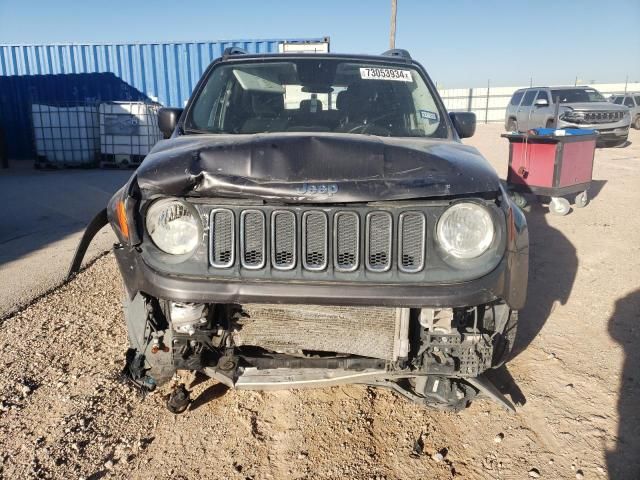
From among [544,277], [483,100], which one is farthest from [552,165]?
[483,100]

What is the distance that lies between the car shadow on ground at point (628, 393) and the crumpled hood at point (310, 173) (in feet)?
4.92

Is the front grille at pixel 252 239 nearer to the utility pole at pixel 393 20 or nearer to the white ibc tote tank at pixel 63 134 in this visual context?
the white ibc tote tank at pixel 63 134

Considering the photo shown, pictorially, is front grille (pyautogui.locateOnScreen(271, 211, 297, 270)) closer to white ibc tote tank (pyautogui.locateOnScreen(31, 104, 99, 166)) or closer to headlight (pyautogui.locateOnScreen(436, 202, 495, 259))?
headlight (pyautogui.locateOnScreen(436, 202, 495, 259))

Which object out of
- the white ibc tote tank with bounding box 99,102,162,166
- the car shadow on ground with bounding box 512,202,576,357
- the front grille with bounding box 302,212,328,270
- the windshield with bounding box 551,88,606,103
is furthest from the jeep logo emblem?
the windshield with bounding box 551,88,606,103

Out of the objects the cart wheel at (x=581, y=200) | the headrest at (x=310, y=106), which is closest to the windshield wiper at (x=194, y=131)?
the headrest at (x=310, y=106)

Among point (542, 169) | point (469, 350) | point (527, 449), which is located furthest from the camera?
point (542, 169)

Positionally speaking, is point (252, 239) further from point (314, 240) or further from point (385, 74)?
point (385, 74)

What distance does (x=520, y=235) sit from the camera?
2.50 metres

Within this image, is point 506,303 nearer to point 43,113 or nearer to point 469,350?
point 469,350

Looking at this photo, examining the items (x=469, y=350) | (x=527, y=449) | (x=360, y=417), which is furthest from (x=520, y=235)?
(x=360, y=417)

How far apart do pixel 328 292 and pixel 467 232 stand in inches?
27.0

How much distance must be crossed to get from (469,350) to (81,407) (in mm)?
2149

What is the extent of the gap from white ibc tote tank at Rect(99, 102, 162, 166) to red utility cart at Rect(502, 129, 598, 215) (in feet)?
30.7

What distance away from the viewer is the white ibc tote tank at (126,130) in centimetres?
1366
